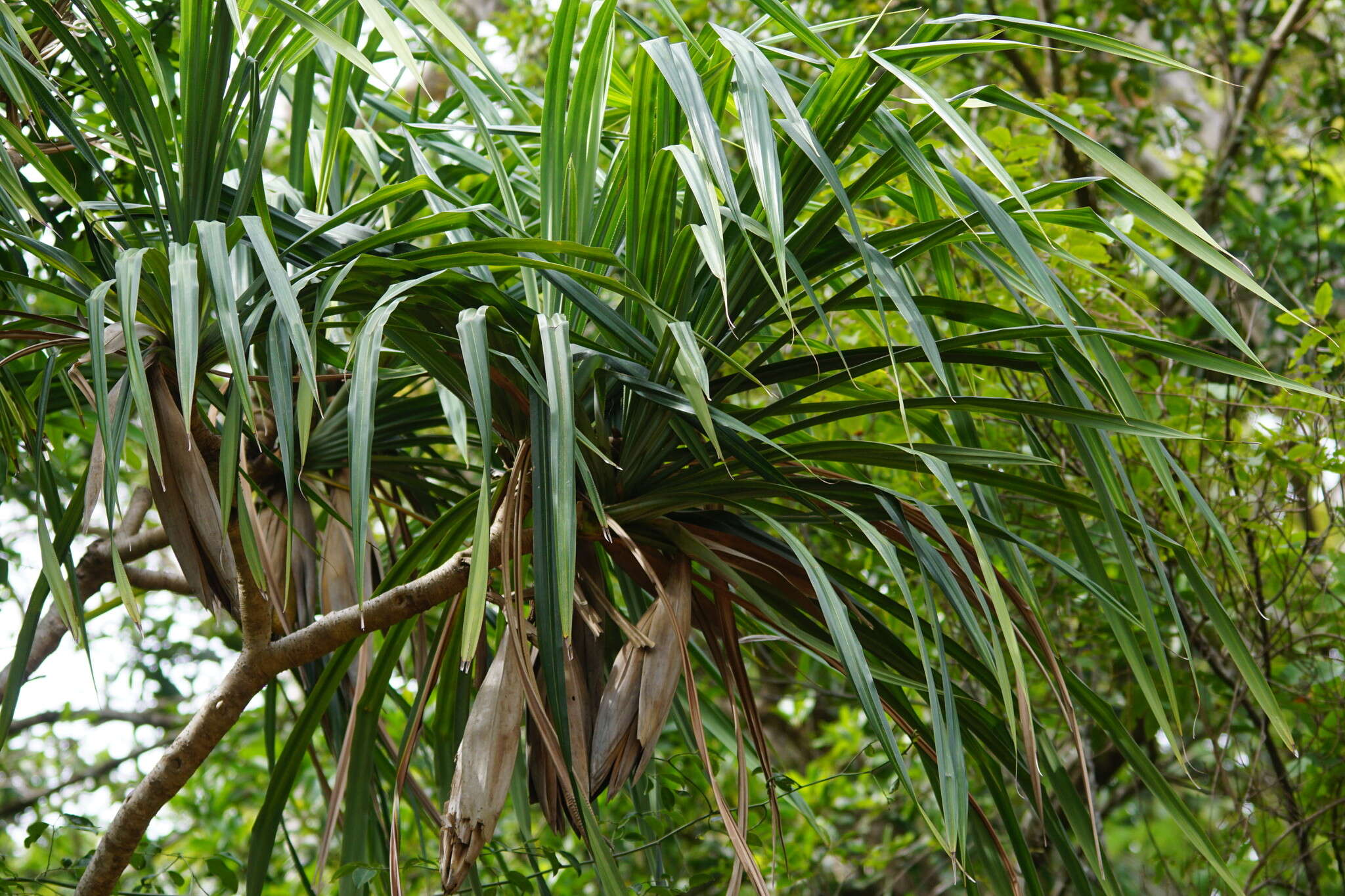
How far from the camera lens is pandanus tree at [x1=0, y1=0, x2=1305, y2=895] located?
0.90 m

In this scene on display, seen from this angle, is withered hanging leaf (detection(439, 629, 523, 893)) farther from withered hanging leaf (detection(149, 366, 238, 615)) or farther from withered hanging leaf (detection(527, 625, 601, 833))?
withered hanging leaf (detection(149, 366, 238, 615))

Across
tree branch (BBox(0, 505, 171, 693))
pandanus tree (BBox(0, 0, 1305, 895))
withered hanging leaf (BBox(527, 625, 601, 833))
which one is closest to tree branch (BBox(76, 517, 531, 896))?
pandanus tree (BBox(0, 0, 1305, 895))

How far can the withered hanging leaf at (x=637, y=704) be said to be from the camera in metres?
0.98

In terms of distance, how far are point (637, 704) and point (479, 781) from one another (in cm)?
15

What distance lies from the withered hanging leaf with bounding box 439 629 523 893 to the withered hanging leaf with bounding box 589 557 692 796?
7 centimetres

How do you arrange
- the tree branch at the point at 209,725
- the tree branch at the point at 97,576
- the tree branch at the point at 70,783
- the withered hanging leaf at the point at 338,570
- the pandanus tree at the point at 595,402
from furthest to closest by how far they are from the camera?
the tree branch at the point at 70,783 → the tree branch at the point at 97,576 → the withered hanging leaf at the point at 338,570 → the tree branch at the point at 209,725 → the pandanus tree at the point at 595,402

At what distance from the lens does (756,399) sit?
7.70 ft

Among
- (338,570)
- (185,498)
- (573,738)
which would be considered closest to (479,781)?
(573,738)

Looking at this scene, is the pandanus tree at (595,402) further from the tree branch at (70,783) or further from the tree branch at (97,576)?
the tree branch at (70,783)

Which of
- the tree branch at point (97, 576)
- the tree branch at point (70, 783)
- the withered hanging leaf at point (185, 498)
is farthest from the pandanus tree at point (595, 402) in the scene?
the tree branch at point (70, 783)

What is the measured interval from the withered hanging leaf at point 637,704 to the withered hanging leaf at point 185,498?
0.33 metres

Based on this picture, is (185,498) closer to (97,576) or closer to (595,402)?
(595,402)

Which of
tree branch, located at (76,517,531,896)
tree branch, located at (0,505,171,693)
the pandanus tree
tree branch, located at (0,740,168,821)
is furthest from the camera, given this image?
tree branch, located at (0,740,168,821)

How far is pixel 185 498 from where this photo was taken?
961 millimetres
